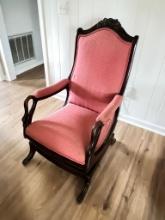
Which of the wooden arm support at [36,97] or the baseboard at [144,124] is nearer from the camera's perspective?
the wooden arm support at [36,97]

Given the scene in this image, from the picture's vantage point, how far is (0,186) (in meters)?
1.32

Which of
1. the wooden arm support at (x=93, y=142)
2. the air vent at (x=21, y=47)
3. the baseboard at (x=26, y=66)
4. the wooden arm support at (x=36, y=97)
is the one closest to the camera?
the wooden arm support at (x=93, y=142)

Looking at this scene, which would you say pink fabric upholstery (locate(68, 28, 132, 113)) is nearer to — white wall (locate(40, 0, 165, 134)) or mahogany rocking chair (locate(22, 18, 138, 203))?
mahogany rocking chair (locate(22, 18, 138, 203))

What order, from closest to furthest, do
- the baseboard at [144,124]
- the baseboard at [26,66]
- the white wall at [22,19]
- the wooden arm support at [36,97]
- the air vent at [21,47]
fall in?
the wooden arm support at [36,97], the baseboard at [144,124], the white wall at [22,19], the air vent at [21,47], the baseboard at [26,66]

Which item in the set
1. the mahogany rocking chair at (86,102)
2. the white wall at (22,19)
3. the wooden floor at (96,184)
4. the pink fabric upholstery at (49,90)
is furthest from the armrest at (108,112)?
the white wall at (22,19)

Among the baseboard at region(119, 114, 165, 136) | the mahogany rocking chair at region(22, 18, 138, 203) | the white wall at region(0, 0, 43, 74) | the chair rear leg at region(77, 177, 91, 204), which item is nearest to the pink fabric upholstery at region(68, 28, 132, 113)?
the mahogany rocking chair at region(22, 18, 138, 203)

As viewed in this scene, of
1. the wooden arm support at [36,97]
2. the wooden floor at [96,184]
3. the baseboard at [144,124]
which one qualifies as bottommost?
the wooden floor at [96,184]

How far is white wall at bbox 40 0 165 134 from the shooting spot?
145 centimetres

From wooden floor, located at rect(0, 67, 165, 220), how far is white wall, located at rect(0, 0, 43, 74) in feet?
5.95

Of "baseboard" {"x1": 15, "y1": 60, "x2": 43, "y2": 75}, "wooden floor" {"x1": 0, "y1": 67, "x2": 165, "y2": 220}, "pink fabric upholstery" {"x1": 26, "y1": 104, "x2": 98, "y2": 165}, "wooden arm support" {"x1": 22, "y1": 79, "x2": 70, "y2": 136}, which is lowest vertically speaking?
"wooden floor" {"x1": 0, "y1": 67, "x2": 165, "y2": 220}

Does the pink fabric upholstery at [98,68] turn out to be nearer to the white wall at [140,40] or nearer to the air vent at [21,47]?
the white wall at [140,40]

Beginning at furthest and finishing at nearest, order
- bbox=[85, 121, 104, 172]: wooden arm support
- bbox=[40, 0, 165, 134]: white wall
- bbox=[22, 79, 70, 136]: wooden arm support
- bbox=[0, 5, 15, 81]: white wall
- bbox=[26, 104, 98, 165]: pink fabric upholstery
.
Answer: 1. bbox=[0, 5, 15, 81]: white wall
2. bbox=[40, 0, 165, 134]: white wall
3. bbox=[22, 79, 70, 136]: wooden arm support
4. bbox=[26, 104, 98, 165]: pink fabric upholstery
5. bbox=[85, 121, 104, 172]: wooden arm support

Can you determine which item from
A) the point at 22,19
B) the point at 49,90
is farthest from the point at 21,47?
the point at 49,90

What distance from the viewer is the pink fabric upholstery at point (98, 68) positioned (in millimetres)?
1235
